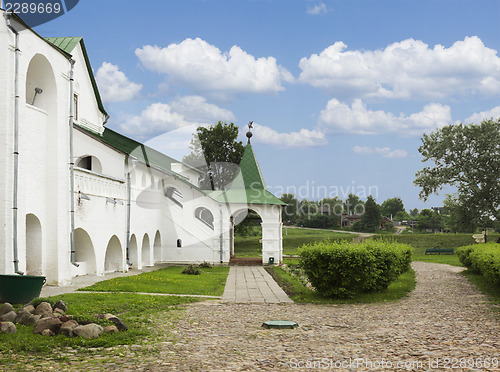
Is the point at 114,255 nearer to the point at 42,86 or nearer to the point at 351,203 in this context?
the point at 42,86

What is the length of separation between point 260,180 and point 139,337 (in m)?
23.7

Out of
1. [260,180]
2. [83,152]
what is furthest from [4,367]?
[260,180]

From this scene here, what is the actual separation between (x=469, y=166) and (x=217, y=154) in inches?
868

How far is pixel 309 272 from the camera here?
48.6ft

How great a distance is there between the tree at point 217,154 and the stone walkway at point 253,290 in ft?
87.2

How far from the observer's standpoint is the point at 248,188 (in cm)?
3141

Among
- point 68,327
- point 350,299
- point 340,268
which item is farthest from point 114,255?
point 68,327

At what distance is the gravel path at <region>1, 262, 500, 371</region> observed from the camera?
6.87 metres

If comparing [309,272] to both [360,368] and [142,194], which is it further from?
[142,194]

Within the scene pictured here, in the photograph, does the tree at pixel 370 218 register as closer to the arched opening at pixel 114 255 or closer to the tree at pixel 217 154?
the tree at pixel 217 154

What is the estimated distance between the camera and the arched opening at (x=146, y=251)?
89.8ft

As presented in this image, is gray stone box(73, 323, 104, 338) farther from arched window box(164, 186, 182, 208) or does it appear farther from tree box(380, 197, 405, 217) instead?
tree box(380, 197, 405, 217)

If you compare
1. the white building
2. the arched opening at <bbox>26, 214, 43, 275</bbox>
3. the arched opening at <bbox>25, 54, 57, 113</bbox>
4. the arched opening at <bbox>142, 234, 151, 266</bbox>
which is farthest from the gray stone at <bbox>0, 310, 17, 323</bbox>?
the arched opening at <bbox>142, 234, 151, 266</bbox>

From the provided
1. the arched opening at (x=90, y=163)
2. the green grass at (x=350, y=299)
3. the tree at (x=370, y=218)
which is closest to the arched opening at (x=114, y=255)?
the arched opening at (x=90, y=163)
